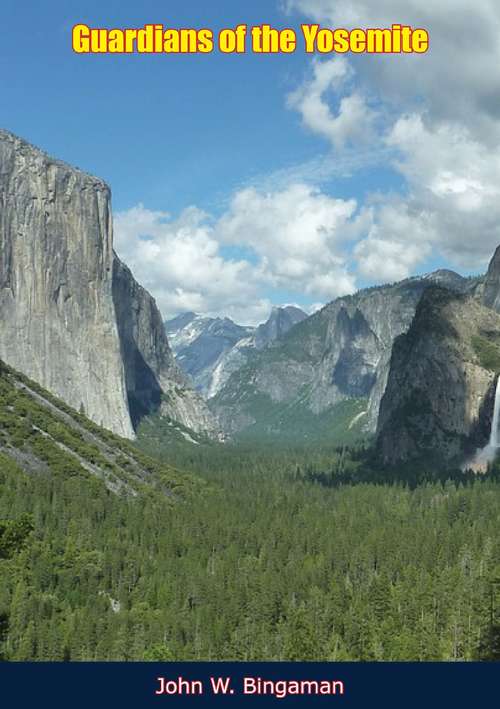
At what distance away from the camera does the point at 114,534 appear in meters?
120

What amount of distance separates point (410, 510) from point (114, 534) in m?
70.1

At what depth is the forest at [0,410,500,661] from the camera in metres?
81.4

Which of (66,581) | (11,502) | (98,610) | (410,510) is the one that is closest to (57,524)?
(11,502)

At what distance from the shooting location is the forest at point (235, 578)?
81.4m

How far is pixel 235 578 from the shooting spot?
349ft
